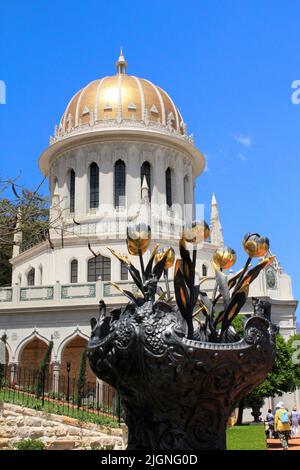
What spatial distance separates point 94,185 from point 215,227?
29.1 feet

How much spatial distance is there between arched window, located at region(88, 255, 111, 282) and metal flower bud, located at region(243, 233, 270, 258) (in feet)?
91.1

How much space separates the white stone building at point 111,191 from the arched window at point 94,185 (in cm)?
6

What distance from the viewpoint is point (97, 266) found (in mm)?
36375

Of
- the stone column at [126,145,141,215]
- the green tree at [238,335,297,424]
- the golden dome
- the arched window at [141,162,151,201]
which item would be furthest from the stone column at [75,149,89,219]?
the green tree at [238,335,297,424]

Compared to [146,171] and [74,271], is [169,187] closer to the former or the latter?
[146,171]

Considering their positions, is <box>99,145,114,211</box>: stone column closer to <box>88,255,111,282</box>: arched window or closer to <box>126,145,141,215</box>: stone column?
<box>126,145,141,215</box>: stone column

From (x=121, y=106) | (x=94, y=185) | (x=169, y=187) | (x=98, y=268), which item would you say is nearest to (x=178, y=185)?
(x=169, y=187)

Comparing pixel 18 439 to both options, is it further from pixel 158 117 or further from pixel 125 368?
pixel 158 117

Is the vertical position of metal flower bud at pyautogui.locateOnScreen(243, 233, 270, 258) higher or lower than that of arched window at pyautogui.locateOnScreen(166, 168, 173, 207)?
lower

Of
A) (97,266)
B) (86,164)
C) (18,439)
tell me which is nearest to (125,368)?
(18,439)

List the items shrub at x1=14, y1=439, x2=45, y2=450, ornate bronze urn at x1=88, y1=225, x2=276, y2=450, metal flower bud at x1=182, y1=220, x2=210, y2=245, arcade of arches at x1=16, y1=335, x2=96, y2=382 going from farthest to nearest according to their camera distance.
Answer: arcade of arches at x1=16, y1=335, x2=96, y2=382
shrub at x1=14, y1=439, x2=45, y2=450
metal flower bud at x1=182, y1=220, x2=210, y2=245
ornate bronze urn at x1=88, y1=225, x2=276, y2=450

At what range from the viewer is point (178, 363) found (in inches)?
293

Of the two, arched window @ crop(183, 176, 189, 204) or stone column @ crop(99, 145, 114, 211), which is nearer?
stone column @ crop(99, 145, 114, 211)

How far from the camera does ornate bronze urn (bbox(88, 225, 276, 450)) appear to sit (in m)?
7.50
